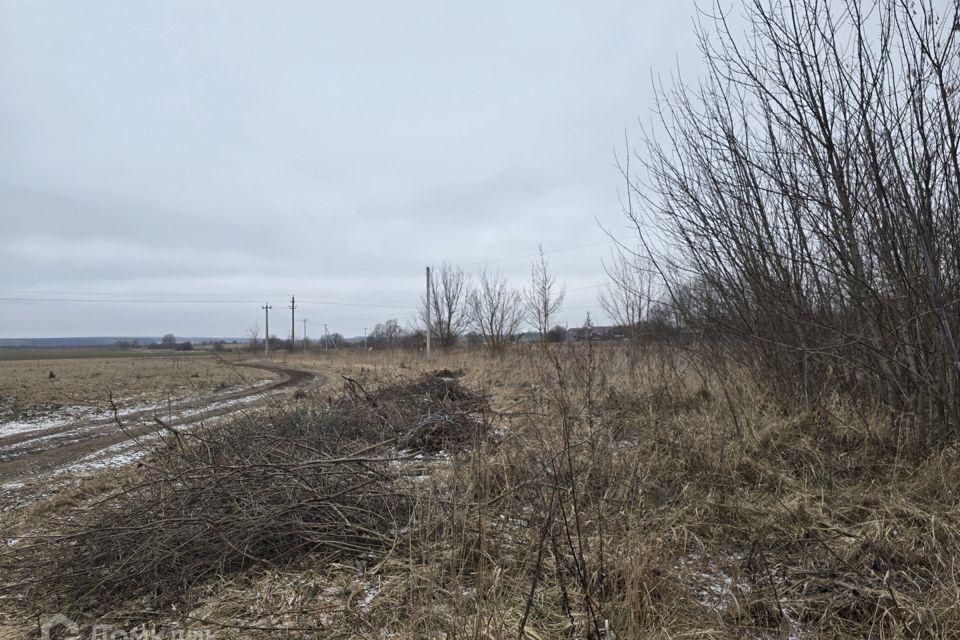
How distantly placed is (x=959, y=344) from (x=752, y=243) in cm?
179

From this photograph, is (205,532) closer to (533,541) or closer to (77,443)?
(533,541)

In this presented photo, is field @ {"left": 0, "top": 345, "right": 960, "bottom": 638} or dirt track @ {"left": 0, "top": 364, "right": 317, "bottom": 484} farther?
dirt track @ {"left": 0, "top": 364, "right": 317, "bottom": 484}

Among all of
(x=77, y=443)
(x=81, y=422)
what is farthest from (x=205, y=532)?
(x=81, y=422)

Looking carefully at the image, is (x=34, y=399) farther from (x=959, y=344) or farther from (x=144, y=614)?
(x=959, y=344)

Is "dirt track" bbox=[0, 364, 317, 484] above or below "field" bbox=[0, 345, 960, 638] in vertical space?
below

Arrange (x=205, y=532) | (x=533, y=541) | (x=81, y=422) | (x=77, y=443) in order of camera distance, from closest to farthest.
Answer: (x=533, y=541) < (x=205, y=532) < (x=77, y=443) < (x=81, y=422)

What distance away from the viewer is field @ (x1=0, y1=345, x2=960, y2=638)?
6.26 ft

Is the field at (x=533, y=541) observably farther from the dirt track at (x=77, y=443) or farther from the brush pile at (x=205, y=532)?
the dirt track at (x=77, y=443)

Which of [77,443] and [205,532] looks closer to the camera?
[205,532]

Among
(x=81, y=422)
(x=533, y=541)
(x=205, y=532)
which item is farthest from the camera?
(x=81, y=422)

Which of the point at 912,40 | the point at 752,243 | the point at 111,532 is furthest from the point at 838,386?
the point at 111,532

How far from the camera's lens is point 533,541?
2373 mm

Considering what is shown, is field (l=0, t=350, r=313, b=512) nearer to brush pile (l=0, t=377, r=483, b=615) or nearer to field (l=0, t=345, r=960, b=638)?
brush pile (l=0, t=377, r=483, b=615)

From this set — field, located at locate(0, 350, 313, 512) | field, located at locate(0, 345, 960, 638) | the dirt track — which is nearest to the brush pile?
field, located at locate(0, 345, 960, 638)
